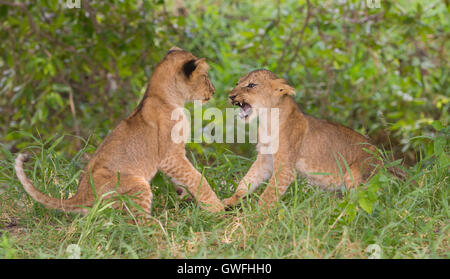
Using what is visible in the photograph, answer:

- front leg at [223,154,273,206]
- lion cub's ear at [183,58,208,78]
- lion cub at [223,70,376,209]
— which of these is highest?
lion cub's ear at [183,58,208,78]

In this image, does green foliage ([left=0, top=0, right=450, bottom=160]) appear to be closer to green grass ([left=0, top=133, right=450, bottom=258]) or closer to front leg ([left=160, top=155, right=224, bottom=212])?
front leg ([left=160, top=155, right=224, bottom=212])

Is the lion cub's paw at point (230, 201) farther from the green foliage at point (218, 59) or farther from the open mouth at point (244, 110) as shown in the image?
the green foliage at point (218, 59)

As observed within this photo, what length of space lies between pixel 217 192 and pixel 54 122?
14.6ft

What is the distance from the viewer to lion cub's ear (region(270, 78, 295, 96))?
5.02m

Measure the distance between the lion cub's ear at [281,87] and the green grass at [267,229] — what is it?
33.4 inches

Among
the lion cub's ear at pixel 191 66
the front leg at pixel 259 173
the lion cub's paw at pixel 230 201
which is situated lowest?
the lion cub's paw at pixel 230 201

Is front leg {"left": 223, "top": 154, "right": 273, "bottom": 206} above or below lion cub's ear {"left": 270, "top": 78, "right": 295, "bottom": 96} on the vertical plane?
below

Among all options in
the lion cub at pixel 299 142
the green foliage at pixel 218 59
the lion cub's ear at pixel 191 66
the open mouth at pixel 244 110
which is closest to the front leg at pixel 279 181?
the lion cub at pixel 299 142

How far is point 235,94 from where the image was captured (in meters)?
5.07

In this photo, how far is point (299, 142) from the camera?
505 cm


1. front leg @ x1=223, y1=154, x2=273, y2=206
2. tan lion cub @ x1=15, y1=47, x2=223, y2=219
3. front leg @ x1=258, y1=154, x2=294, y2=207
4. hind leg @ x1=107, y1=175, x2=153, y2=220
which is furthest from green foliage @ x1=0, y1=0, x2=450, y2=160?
hind leg @ x1=107, y1=175, x2=153, y2=220

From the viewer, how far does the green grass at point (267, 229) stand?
13.1 feet
